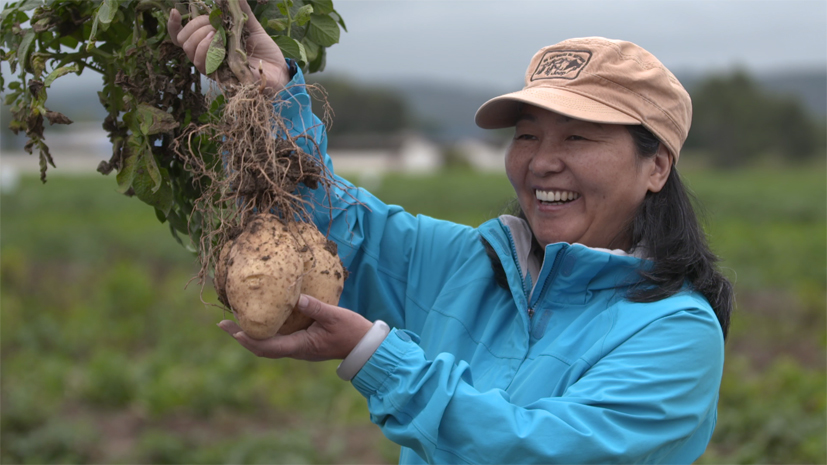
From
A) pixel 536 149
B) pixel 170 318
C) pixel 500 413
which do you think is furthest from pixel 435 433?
pixel 170 318

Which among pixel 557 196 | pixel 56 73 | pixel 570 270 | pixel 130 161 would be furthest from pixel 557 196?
pixel 56 73

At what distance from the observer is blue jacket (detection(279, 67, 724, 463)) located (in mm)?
1378

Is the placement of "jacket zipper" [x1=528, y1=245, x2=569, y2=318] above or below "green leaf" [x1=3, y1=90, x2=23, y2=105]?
below

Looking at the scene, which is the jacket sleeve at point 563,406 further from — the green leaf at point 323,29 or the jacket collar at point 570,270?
the green leaf at point 323,29

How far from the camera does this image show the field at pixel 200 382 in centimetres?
423

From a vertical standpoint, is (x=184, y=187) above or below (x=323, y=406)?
above

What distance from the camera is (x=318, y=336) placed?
1477mm

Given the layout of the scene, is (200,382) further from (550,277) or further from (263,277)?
(550,277)

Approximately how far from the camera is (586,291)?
5.57 ft

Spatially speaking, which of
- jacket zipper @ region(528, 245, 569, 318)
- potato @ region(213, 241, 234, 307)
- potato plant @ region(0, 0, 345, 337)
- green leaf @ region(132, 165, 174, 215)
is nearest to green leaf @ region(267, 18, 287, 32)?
potato plant @ region(0, 0, 345, 337)

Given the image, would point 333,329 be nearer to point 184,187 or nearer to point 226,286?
point 226,286

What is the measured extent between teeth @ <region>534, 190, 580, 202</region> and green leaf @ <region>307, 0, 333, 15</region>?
814 millimetres

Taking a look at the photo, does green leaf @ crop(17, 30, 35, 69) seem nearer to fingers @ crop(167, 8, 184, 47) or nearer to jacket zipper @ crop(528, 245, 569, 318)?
fingers @ crop(167, 8, 184, 47)

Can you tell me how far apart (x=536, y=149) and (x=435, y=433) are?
33.0 inches
